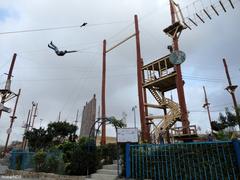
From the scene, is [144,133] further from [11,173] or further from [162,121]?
[11,173]

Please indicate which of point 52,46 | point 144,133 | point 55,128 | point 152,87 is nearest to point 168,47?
point 152,87

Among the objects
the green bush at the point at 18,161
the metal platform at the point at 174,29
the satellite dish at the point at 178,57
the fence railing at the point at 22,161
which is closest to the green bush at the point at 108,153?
the fence railing at the point at 22,161

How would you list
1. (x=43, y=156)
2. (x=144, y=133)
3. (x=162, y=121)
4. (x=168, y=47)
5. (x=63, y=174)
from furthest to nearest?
1. (x=168, y=47)
2. (x=162, y=121)
3. (x=144, y=133)
4. (x=43, y=156)
5. (x=63, y=174)

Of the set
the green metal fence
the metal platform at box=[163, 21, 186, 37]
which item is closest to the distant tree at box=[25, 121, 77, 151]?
the metal platform at box=[163, 21, 186, 37]

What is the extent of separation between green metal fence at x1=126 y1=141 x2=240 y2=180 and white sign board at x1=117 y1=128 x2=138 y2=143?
49cm

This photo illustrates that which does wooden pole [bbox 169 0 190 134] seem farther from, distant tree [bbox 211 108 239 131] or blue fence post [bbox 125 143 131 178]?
distant tree [bbox 211 108 239 131]

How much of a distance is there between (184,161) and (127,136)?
10.2ft

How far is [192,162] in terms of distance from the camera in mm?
8109

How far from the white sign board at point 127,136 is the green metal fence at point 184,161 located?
0.49 meters

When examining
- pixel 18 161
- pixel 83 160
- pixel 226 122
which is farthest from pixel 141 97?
pixel 226 122

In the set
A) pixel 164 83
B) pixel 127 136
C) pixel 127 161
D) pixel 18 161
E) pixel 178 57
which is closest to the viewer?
pixel 127 161

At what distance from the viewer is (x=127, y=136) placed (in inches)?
413

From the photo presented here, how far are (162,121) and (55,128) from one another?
20.0 meters

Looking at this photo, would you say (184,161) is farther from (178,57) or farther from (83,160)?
(178,57)
